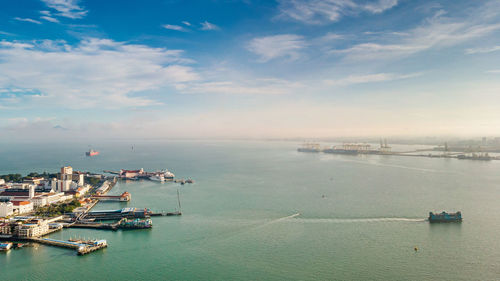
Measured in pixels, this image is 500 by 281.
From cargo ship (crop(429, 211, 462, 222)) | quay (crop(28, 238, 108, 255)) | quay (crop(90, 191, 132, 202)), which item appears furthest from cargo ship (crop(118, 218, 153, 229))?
cargo ship (crop(429, 211, 462, 222))

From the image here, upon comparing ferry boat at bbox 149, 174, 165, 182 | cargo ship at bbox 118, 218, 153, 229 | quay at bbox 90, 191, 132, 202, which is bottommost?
cargo ship at bbox 118, 218, 153, 229

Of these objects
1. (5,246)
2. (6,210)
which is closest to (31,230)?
(5,246)

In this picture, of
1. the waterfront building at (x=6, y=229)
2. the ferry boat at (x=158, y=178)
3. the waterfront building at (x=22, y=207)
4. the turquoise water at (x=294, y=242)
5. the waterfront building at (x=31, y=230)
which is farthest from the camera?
the ferry boat at (x=158, y=178)

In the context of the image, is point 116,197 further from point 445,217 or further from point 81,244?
point 445,217

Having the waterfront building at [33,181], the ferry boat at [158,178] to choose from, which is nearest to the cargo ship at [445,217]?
the ferry boat at [158,178]

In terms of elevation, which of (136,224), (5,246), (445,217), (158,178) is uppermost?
(158,178)

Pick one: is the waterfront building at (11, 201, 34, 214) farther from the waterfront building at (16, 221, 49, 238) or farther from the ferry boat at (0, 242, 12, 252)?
the ferry boat at (0, 242, 12, 252)

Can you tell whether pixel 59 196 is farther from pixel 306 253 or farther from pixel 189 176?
pixel 306 253

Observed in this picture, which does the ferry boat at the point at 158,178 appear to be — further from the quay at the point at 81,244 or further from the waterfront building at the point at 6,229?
Answer: the quay at the point at 81,244

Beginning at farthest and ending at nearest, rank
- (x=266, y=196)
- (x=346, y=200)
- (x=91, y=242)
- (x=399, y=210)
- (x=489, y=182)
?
1. (x=489, y=182)
2. (x=266, y=196)
3. (x=346, y=200)
4. (x=399, y=210)
5. (x=91, y=242)

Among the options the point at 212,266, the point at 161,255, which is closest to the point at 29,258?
the point at 161,255

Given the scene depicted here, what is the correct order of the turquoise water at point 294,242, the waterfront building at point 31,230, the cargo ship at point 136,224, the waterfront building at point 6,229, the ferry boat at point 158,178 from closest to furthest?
1. the turquoise water at point 294,242
2. the waterfront building at point 31,230
3. the waterfront building at point 6,229
4. the cargo ship at point 136,224
5. the ferry boat at point 158,178
